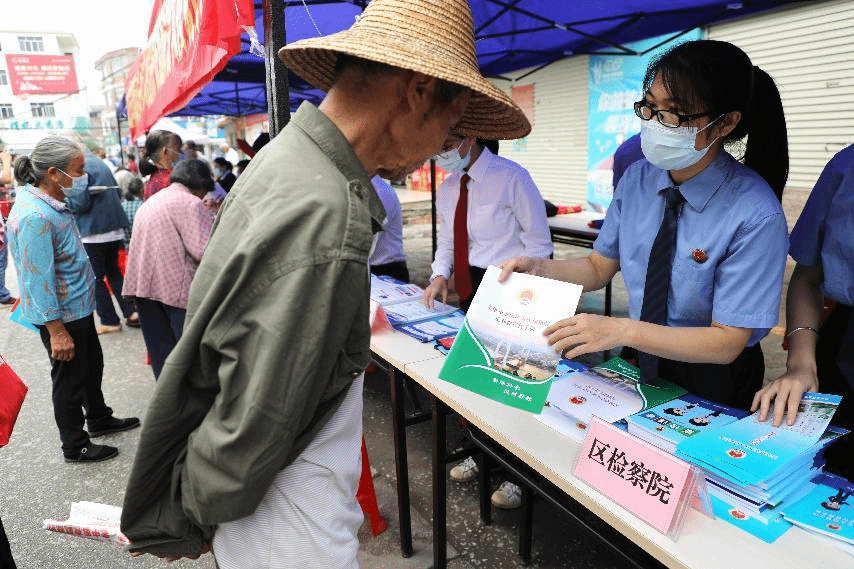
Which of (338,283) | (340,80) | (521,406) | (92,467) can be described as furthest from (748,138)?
(92,467)

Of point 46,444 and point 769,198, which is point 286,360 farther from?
point 46,444

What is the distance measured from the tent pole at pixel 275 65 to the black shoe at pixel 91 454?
2.34 meters

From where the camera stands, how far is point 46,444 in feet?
11.2

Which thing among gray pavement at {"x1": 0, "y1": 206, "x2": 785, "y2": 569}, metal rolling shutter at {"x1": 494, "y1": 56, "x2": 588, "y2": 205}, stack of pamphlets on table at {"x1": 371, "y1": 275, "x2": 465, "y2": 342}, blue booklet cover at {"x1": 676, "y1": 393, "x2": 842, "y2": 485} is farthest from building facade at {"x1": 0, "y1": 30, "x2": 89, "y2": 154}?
blue booklet cover at {"x1": 676, "y1": 393, "x2": 842, "y2": 485}

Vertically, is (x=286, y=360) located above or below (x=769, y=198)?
below

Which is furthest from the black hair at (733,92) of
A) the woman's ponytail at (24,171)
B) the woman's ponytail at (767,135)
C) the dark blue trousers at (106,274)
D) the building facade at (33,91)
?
the building facade at (33,91)

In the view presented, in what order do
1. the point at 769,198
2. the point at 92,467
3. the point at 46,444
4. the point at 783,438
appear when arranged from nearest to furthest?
the point at 783,438
the point at 769,198
the point at 92,467
the point at 46,444

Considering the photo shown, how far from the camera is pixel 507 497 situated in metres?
2.56

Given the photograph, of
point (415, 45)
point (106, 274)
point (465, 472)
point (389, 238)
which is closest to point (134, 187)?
point (106, 274)

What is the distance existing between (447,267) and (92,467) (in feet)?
7.90

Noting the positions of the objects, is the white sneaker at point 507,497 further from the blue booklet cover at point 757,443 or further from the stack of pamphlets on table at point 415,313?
the blue booklet cover at point 757,443

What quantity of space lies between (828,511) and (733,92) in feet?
3.26

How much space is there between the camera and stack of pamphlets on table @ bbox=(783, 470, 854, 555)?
96cm

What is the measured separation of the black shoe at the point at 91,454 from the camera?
3.17m
